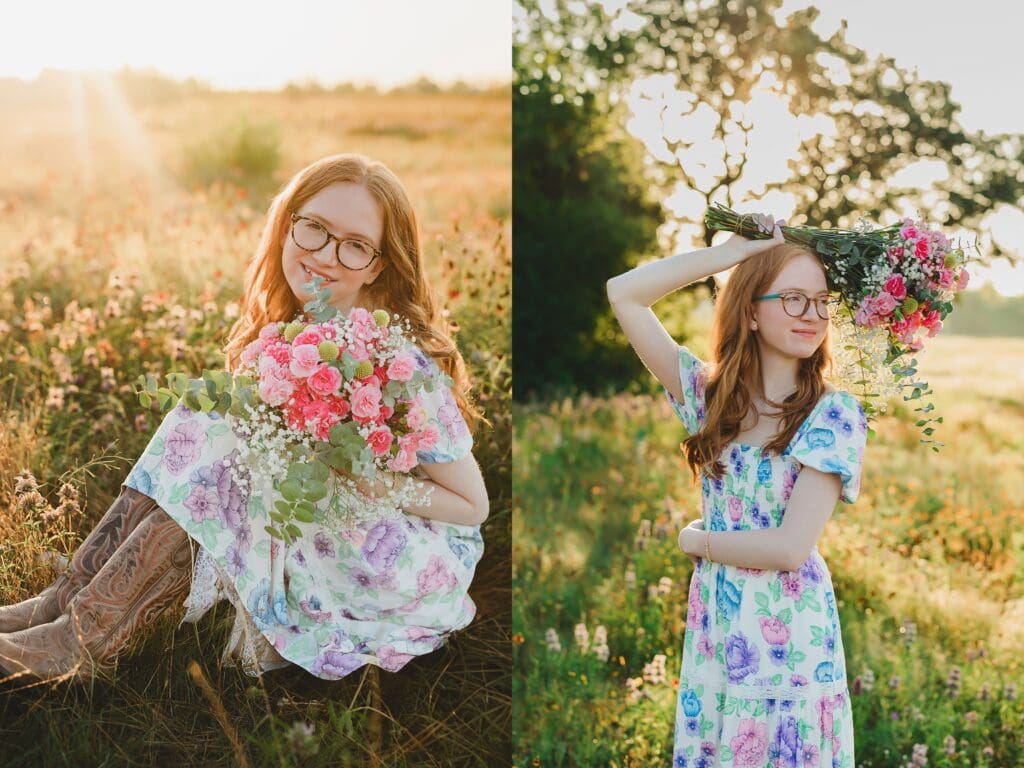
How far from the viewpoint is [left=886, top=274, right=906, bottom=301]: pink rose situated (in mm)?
Answer: 2549

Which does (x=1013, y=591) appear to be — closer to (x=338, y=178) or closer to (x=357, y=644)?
(x=357, y=644)

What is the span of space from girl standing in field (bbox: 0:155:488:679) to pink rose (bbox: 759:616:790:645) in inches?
38.0

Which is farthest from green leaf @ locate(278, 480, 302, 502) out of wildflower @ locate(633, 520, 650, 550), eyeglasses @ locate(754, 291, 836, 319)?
wildflower @ locate(633, 520, 650, 550)

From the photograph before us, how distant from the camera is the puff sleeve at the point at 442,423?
9.94ft

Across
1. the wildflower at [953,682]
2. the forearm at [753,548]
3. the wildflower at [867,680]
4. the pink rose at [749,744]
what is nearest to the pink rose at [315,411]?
the forearm at [753,548]

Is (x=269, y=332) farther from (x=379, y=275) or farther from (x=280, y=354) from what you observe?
(x=379, y=275)

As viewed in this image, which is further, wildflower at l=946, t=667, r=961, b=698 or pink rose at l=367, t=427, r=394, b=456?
wildflower at l=946, t=667, r=961, b=698

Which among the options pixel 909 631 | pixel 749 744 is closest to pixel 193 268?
pixel 749 744

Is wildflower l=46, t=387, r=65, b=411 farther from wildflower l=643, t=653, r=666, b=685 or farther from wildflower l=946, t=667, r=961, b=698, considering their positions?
wildflower l=946, t=667, r=961, b=698

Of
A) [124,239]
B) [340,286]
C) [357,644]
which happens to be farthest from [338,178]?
[357,644]

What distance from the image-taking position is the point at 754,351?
2.69 m

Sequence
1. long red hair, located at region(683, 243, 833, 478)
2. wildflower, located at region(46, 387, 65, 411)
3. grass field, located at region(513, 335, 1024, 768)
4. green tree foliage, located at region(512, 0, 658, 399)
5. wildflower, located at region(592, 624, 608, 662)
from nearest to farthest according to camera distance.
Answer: long red hair, located at region(683, 243, 833, 478), wildflower, located at region(46, 387, 65, 411), grass field, located at region(513, 335, 1024, 768), wildflower, located at region(592, 624, 608, 662), green tree foliage, located at region(512, 0, 658, 399)

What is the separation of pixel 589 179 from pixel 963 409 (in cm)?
264

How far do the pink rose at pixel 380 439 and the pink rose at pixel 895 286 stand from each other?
1252 mm
